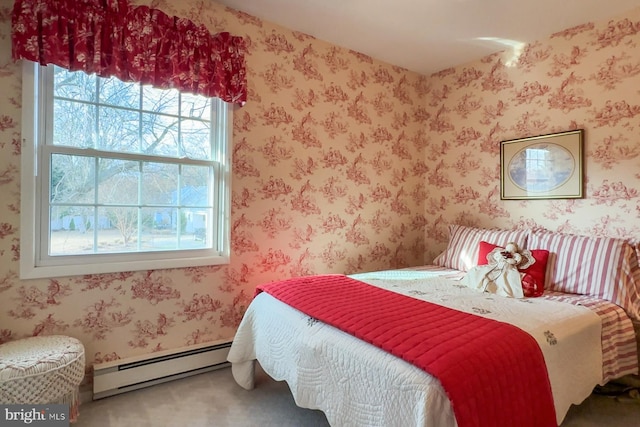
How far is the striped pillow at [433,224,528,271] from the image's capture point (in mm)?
2576

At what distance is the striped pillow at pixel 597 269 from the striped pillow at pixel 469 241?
275mm

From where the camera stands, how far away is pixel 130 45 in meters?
1.95

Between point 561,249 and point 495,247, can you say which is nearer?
point 561,249

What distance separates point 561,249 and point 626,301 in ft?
1.44

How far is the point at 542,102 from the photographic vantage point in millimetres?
2662

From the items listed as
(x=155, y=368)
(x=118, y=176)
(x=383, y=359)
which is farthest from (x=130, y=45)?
(x=383, y=359)

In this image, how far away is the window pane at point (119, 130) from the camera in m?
2.03

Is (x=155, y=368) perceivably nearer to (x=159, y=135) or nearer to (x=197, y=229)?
(x=197, y=229)

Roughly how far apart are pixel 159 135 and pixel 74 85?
0.50 meters

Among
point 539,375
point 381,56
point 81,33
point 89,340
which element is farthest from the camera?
point 381,56

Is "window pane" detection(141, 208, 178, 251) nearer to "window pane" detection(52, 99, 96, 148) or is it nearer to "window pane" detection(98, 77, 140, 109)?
"window pane" detection(52, 99, 96, 148)

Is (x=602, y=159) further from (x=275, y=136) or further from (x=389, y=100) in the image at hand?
(x=275, y=136)

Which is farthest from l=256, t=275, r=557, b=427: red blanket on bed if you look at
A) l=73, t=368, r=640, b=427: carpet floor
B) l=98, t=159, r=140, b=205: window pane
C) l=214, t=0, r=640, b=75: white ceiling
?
l=214, t=0, r=640, b=75: white ceiling

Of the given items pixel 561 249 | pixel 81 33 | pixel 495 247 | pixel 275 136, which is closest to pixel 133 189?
pixel 81 33
